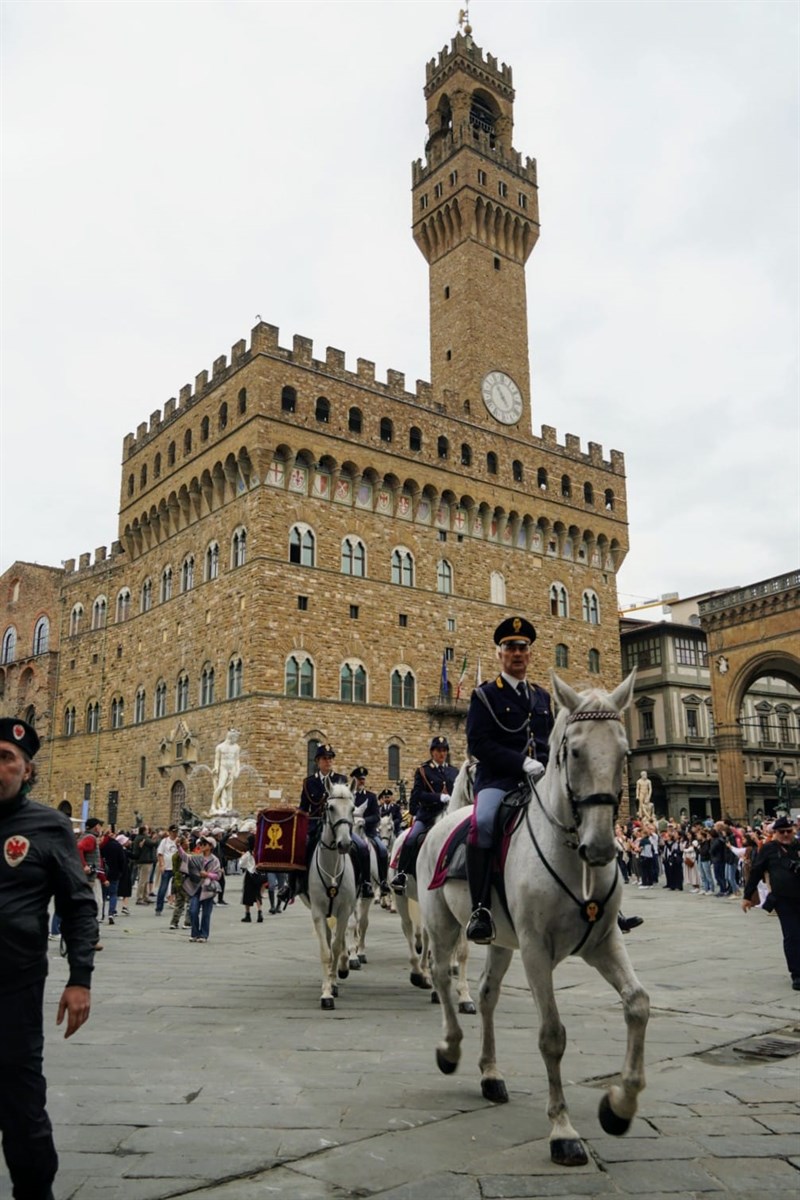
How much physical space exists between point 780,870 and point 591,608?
36599mm

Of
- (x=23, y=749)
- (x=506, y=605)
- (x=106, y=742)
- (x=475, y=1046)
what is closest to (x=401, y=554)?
(x=506, y=605)

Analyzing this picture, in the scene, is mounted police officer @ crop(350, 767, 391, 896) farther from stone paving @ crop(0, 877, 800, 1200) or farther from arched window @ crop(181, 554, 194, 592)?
arched window @ crop(181, 554, 194, 592)

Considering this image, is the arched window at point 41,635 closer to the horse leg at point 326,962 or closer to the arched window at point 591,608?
the arched window at point 591,608

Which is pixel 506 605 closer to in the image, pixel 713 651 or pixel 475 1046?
pixel 713 651

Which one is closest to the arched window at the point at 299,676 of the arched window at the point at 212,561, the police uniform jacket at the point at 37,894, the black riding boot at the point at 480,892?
the arched window at the point at 212,561

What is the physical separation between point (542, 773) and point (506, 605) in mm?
37554

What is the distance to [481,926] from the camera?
16.7ft

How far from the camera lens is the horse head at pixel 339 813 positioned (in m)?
9.09

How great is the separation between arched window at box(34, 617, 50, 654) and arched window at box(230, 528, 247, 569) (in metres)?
18.3

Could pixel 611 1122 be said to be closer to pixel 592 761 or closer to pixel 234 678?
pixel 592 761

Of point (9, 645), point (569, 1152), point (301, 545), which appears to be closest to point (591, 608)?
point (301, 545)

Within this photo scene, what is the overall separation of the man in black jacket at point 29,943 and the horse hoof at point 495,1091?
2654 millimetres

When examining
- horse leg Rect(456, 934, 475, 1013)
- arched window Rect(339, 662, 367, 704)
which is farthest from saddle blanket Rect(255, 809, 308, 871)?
arched window Rect(339, 662, 367, 704)

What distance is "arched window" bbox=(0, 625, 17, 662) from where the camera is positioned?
52.9 metres
